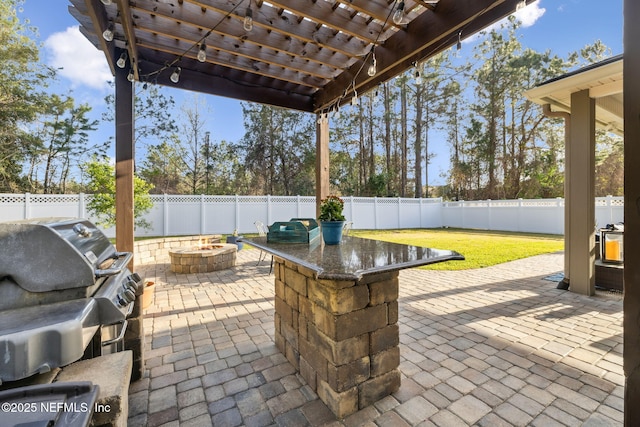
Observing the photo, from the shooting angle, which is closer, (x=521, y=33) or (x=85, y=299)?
(x=85, y=299)

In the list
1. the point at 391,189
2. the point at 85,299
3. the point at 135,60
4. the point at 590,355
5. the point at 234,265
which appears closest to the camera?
the point at 85,299

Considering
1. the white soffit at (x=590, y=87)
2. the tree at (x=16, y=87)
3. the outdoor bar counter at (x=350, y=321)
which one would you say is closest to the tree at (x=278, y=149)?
the tree at (x=16, y=87)

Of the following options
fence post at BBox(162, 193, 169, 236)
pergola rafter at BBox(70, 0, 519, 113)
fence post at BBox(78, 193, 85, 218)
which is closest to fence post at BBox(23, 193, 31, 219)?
fence post at BBox(78, 193, 85, 218)

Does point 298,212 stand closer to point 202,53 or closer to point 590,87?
point 590,87

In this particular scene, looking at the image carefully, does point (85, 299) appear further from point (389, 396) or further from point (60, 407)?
point (389, 396)

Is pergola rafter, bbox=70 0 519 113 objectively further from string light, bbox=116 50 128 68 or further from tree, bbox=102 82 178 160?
tree, bbox=102 82 178 160

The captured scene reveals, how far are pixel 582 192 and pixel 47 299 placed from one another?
5216 mm

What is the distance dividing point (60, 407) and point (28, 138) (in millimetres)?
15369

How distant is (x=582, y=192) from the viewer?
3.73 metres

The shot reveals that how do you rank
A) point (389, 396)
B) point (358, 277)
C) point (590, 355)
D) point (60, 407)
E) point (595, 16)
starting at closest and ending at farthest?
point (60, 407) → point (358, 277) → point (389, 396) → point (590, 355) → point (595, 16)

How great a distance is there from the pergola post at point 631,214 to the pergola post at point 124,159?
3391mm

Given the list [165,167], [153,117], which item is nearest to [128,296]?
[153,117]

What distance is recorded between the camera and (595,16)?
1086 centimetres

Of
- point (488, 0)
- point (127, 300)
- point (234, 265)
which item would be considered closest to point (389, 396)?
point (127, 300)
